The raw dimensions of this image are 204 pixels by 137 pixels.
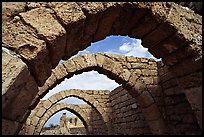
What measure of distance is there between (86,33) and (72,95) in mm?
7714

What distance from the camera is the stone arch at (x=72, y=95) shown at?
29.8 ft

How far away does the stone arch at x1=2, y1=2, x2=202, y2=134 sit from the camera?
168cm

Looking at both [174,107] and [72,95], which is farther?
[72,95]

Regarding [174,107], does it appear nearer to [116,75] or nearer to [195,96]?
[116,75]

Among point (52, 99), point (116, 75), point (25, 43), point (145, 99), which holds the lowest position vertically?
point (25, 43)

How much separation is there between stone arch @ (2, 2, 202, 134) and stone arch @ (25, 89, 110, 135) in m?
6.78

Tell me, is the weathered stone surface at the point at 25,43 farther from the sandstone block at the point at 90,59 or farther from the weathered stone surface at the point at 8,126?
the sandstone block at the point at 90,59

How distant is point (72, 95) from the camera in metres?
9.67

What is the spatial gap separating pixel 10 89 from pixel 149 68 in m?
5.17

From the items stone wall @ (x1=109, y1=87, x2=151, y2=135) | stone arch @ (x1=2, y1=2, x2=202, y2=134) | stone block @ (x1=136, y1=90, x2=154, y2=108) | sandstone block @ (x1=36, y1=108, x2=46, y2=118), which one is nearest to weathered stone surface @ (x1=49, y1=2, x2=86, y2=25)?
stone arch @ (x1=2, y1=2, x2=202, y2=134)

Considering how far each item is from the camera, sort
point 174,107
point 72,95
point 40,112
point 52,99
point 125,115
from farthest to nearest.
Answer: point 72,95
point 52,99
point 40,112
point 125,115
point 174,107

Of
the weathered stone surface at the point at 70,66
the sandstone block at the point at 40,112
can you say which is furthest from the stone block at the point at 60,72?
the sandstone block at the point at 40,112

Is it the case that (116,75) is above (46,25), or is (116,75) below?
above

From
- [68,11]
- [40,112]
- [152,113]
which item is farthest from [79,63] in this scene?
[40,112]
